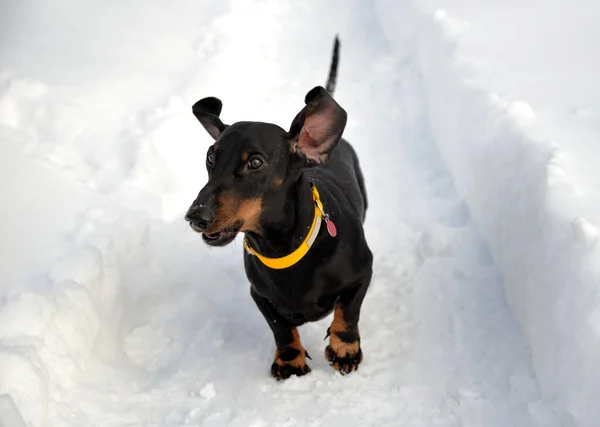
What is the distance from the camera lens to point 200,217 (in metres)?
2.71

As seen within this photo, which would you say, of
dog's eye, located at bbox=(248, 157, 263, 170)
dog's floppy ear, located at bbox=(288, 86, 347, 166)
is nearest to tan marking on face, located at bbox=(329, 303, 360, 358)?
dog's floppy ear, located at bbox=(288, 86, 347, 166)

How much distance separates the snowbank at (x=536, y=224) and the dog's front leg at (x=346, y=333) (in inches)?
33.2

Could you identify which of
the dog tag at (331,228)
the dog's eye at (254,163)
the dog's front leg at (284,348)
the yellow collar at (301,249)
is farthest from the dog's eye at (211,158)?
the dog's front leg at (284,348)

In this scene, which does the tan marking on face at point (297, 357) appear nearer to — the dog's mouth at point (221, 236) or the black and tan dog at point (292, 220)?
the black and tan dog at point (292, 220)

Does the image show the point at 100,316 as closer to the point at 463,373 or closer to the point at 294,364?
the point at 294,364

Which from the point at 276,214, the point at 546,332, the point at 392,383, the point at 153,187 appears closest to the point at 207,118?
the point at 276,214

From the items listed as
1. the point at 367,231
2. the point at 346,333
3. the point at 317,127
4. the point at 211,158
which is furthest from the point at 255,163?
the point at 367,231

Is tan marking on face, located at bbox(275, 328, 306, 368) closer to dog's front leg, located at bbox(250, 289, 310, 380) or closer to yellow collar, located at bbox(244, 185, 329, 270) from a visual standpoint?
dog's front leg, located at bbox(250, 289, 310, 380)

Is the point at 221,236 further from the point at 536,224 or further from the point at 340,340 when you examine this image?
the point at 536,224

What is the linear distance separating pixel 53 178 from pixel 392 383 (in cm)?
305

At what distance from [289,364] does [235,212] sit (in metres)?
1.13

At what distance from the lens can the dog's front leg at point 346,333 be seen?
3525mm

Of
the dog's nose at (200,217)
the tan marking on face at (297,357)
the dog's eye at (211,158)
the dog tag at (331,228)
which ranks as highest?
the dog's eye at (211,158)

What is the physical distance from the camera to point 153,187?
5.50m
